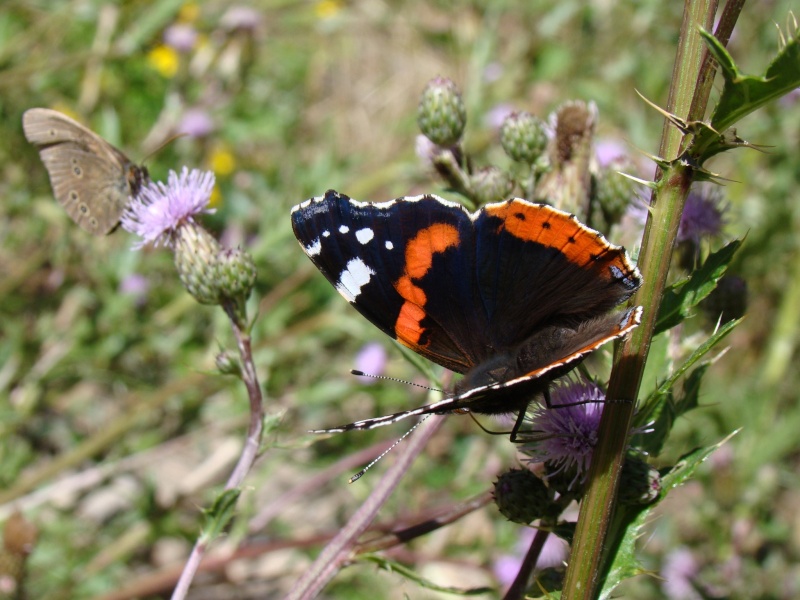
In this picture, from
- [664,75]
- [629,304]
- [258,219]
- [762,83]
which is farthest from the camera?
[664,75]

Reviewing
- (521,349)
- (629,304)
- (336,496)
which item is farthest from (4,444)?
(629,304)

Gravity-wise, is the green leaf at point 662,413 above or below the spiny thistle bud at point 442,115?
below

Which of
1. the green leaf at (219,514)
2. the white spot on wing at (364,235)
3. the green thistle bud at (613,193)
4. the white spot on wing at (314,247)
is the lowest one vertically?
the green leaf at (219,514)

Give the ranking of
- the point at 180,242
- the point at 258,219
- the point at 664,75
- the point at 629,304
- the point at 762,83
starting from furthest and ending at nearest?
the point at 664,75
the point at 258,219
the point at 180,242
the point at 629,304
the point at 762,83

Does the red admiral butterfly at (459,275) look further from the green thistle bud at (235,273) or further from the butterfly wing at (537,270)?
the green thistle bud at (235,273)

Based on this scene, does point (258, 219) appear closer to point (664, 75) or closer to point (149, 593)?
point (149, 593)

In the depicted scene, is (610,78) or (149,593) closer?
(149,593)

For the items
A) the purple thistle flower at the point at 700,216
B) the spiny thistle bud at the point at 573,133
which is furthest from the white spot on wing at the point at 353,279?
the purple thistle flower at the point at 700,216
